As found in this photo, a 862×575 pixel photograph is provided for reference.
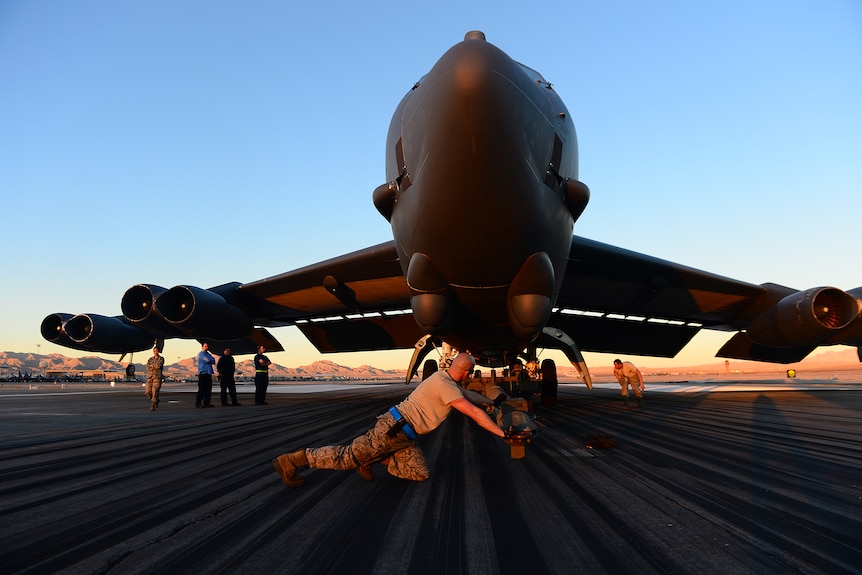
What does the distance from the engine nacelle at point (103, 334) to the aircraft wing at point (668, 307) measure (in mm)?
14818

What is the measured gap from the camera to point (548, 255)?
21.6 feet

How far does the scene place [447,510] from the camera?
3.06m

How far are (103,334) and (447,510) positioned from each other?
1668cm

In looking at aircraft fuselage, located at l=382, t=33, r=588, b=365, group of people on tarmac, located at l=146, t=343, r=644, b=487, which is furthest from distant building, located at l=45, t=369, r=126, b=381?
group of people on tarmac, located at l=146, t=343, r=644, b=487

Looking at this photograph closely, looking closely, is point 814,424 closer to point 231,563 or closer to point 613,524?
point 613,524

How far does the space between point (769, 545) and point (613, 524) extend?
788 millimetres

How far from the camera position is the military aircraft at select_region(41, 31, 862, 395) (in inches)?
206

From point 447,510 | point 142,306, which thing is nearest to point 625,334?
point 447,510

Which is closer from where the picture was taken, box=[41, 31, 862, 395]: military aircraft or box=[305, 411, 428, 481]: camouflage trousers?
box=[305, 411, 428, 481]: camouflage trousers

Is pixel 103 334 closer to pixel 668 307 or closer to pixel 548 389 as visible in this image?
pixel 548 389

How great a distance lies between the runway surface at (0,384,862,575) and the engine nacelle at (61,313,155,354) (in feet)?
35.7

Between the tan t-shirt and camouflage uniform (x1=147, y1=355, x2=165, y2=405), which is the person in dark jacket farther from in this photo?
the tan t-shirt

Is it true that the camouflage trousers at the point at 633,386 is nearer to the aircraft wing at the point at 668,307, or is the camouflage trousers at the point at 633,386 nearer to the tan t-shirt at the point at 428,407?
the aircraft wing at the point at 668,307

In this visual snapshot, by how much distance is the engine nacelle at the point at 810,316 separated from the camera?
1016 centimetres
